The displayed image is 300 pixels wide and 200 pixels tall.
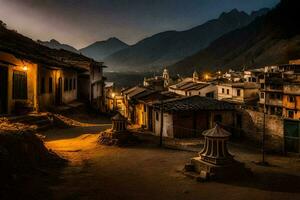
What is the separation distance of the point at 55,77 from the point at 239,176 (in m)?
23.7

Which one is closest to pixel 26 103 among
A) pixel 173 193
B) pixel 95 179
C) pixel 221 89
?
pixel 95 179

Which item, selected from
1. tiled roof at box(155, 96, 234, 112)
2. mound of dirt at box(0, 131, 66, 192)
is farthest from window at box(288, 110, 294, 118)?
mound of dirt at box(0, 131, 66, 192)

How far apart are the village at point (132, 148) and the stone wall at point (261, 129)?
7 centimetres

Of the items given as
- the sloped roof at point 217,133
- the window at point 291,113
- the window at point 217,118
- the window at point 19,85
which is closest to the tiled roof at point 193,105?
the window at point 217,118

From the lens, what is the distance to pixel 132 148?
21.2m

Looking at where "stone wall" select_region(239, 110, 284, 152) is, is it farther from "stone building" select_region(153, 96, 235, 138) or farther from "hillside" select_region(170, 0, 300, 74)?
"hillside" select_region(170, 0, 300, 74)

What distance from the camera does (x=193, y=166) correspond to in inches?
603

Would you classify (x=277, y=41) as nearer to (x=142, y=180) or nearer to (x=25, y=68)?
(x=25, y=68)

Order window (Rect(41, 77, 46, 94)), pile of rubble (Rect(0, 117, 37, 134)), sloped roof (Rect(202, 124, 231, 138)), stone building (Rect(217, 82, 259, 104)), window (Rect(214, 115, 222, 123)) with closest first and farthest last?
sloped roof (Rect(202, 124, 231, 138)), pile of rubble (Rect(0, 117, 37, 134)), window (Rect(214, 115, 222, 123)), window (Rect(41, 77, 46, 94)), stone building (Rect(217, 82, 259, 104))

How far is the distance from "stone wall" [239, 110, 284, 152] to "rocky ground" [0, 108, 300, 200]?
124 inches

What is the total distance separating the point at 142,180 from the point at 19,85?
15.6 meters

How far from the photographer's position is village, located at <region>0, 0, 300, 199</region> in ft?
41.6

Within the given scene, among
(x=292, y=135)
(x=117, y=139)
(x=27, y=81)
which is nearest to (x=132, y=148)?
(x=117, y=139)

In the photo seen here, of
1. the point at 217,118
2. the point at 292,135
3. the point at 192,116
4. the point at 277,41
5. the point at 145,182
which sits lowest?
the point at 145,182
